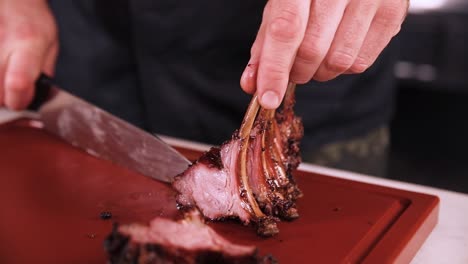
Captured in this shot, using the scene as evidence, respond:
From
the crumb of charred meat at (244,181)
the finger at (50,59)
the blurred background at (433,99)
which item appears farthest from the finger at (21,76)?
the blurred background at (433,99)

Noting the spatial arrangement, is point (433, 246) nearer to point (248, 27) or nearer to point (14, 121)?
point (248, 27)

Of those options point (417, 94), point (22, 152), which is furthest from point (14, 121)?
point (417, 94)

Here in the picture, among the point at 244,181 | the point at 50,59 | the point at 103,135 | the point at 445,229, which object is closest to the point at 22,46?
the point at 50,59

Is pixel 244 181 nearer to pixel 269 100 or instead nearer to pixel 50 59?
pixel 269 100

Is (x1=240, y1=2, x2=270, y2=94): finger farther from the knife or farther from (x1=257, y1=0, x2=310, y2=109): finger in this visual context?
the knife

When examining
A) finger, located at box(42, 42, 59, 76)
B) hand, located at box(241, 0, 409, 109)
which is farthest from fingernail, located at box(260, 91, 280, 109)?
finger, located at box(42, 42, 59, 76)

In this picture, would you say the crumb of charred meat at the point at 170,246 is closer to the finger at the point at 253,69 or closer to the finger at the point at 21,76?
the finger at the point at 253,69
